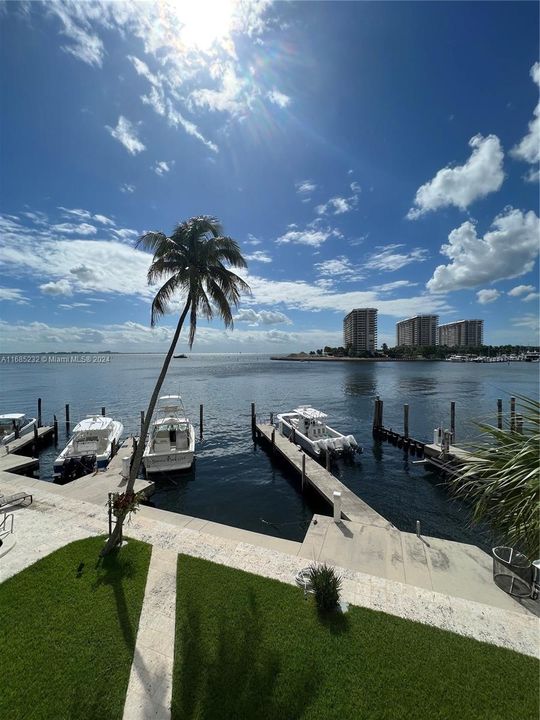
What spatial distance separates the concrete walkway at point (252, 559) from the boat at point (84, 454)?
571 centimetres

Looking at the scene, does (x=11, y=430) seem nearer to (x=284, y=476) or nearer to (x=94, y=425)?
(x=94, y=425)

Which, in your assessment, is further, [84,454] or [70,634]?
[84,454]

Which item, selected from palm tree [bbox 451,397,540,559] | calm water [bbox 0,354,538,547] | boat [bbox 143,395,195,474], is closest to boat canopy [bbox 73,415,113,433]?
calm water [bbox 0,354,538,547]

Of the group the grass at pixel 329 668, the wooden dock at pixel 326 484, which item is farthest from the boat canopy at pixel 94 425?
the grass at pixel 329 668

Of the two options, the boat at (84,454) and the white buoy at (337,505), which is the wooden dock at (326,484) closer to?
the white buoy at (337,505)

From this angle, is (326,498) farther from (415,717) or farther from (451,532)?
(415,717)

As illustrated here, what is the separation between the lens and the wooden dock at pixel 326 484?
41.1ft

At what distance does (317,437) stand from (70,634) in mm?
20385

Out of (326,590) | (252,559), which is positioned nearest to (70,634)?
(252,559)

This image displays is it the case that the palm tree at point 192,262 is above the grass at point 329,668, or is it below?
above

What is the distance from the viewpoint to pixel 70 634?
20.2ft

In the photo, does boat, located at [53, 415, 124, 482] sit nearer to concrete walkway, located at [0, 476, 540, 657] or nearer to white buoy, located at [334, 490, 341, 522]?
concrete walkway, located at [0, 476, 540, 657]

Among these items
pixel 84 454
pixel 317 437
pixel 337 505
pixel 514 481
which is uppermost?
pixel 514 481

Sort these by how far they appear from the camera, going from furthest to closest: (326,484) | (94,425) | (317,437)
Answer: (317,437) → (94,425) → (326,484)
